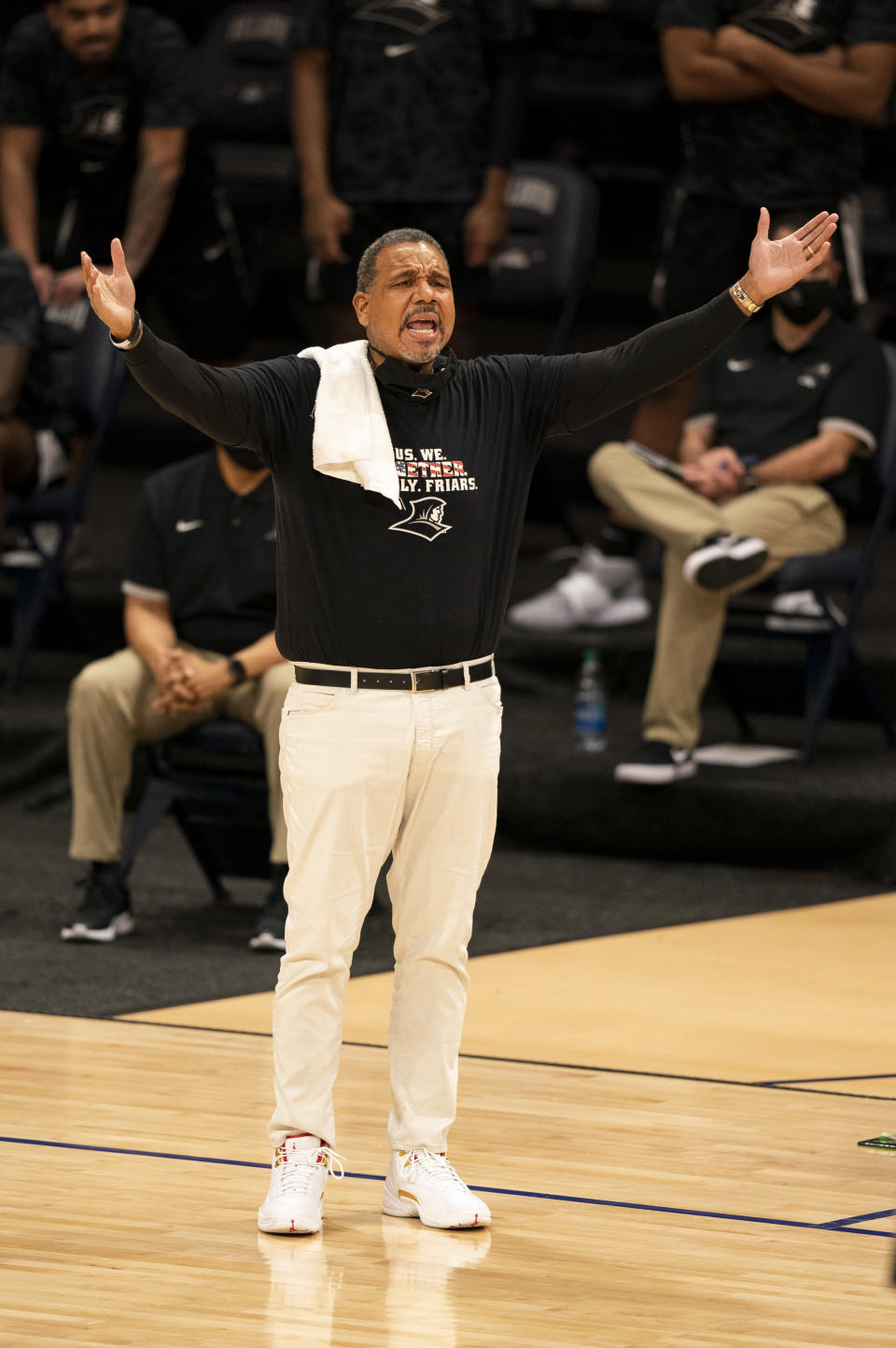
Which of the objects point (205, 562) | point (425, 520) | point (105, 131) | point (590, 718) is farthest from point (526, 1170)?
point (105, 131)

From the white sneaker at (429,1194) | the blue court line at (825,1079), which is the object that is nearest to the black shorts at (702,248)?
the blue court line at (825,1079)

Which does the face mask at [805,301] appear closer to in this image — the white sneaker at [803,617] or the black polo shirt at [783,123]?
the black polo shirt at [783,123]

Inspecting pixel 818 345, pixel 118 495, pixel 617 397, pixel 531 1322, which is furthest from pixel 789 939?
pixel 118 495

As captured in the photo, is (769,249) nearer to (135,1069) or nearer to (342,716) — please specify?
(342,716)

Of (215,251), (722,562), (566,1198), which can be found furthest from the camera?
(215,251)

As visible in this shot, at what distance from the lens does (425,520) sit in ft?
11.8

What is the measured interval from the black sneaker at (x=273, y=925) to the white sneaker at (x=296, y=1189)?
6.06ft

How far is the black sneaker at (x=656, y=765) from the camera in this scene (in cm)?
632

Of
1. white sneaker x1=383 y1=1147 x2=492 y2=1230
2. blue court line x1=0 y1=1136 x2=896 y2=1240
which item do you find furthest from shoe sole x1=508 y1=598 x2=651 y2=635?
white sneaker x1=383 y1=1147 x2=492 y2=1230

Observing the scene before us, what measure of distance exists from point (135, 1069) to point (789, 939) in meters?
1.85

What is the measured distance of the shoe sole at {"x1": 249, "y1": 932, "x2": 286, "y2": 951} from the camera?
5.45 meters

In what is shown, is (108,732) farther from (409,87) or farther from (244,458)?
(409,87)

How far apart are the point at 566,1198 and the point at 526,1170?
17 cm

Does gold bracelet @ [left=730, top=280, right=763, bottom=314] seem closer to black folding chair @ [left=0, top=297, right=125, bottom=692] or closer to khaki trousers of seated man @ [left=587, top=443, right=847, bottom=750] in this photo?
khaki trousers of seated man @ [left=587, top=443, right=847, bottom=750]
